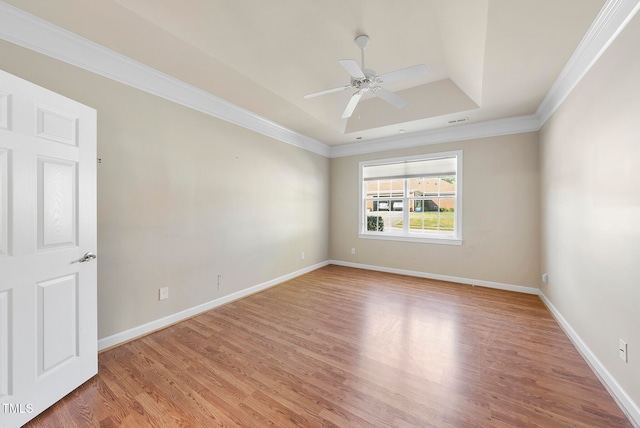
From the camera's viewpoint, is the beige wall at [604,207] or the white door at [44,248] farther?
the beige wall at [604,207]

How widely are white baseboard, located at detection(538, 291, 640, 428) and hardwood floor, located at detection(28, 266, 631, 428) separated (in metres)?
0.05

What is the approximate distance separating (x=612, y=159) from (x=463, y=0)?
1573 millimetres

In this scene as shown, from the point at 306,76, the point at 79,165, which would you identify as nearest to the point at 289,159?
the point at 306,76

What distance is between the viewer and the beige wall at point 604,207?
1525 millimetres

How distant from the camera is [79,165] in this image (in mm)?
1729

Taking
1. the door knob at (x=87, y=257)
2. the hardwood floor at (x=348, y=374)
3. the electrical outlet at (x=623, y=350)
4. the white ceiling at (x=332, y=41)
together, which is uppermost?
the white ceiling at (x=332, y=41)

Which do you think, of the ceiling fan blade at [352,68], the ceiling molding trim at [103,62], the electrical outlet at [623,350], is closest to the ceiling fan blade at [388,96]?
the ceiling fan blade at [352,68]

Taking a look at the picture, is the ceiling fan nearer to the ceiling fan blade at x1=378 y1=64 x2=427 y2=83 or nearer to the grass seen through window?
the ceiling fan blade at x1=378 y1=64 x2=427 y2=83

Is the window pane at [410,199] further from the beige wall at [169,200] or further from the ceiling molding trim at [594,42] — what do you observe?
the beige wall at [169,200]

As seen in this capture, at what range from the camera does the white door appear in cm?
137

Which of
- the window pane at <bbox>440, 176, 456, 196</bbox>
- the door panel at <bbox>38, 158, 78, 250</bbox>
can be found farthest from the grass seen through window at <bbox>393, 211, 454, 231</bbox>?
the door panel at <bbox>38, 158, 78, 250</bbox>

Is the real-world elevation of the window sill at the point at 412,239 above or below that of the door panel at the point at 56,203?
below

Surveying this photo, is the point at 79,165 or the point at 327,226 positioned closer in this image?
the point at 79,165

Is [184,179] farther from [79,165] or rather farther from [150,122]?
[79,165]
